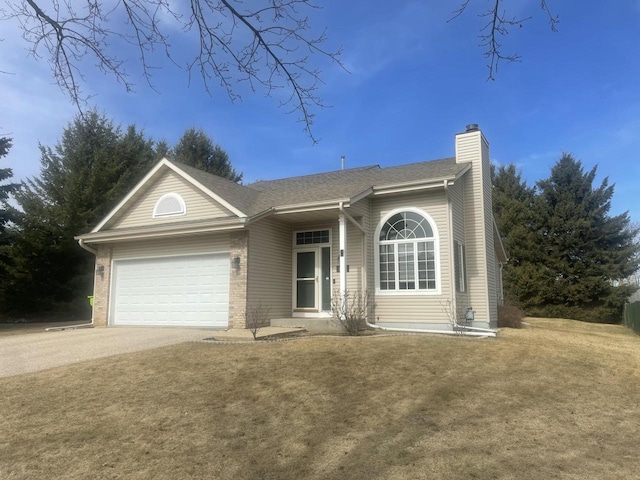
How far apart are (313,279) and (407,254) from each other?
2.80 meters

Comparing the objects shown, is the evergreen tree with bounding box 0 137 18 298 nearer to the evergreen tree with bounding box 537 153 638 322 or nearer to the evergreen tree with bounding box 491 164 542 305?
the evergreen tree with bounding box 491 164 542 305

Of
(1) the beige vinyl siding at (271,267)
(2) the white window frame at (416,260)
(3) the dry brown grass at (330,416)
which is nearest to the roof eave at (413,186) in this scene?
(2) the white window frame at (416,260)

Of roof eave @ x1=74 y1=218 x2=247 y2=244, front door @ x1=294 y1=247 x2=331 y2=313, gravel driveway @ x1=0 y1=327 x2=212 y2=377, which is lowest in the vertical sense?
gravel driveway @ x1=0 y1=327 x2=212 y2=377

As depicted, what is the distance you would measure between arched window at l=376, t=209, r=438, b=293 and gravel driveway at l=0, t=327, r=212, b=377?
4.90m

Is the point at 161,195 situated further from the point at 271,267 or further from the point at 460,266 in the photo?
the point at 460,266

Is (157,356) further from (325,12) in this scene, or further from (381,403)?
(325,12)

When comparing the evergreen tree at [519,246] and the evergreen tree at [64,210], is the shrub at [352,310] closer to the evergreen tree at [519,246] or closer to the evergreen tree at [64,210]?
the evergreen tree at [64,210]

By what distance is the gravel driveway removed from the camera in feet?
27.8

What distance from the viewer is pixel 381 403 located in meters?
5.64

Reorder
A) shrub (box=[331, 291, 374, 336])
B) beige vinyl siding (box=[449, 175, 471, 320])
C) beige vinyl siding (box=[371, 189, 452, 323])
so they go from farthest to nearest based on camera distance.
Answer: beige vinyl siding (box=[449, 175, 471, 320])
beige vinyl siding (box=[371, 189, 452, 323])
shrub (box=[331, 291, 374, 336])

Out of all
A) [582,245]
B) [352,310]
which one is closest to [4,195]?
[352,310]

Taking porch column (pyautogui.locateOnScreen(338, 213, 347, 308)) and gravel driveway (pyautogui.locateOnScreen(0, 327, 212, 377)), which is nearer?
gravel driveway (pyautogui.locateOnScreen(0, 327, 212, 377))

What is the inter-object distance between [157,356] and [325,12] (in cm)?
654

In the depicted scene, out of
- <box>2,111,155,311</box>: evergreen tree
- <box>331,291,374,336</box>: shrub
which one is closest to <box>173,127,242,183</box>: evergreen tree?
<box>2,111,155,311</box>: evergreen tree
